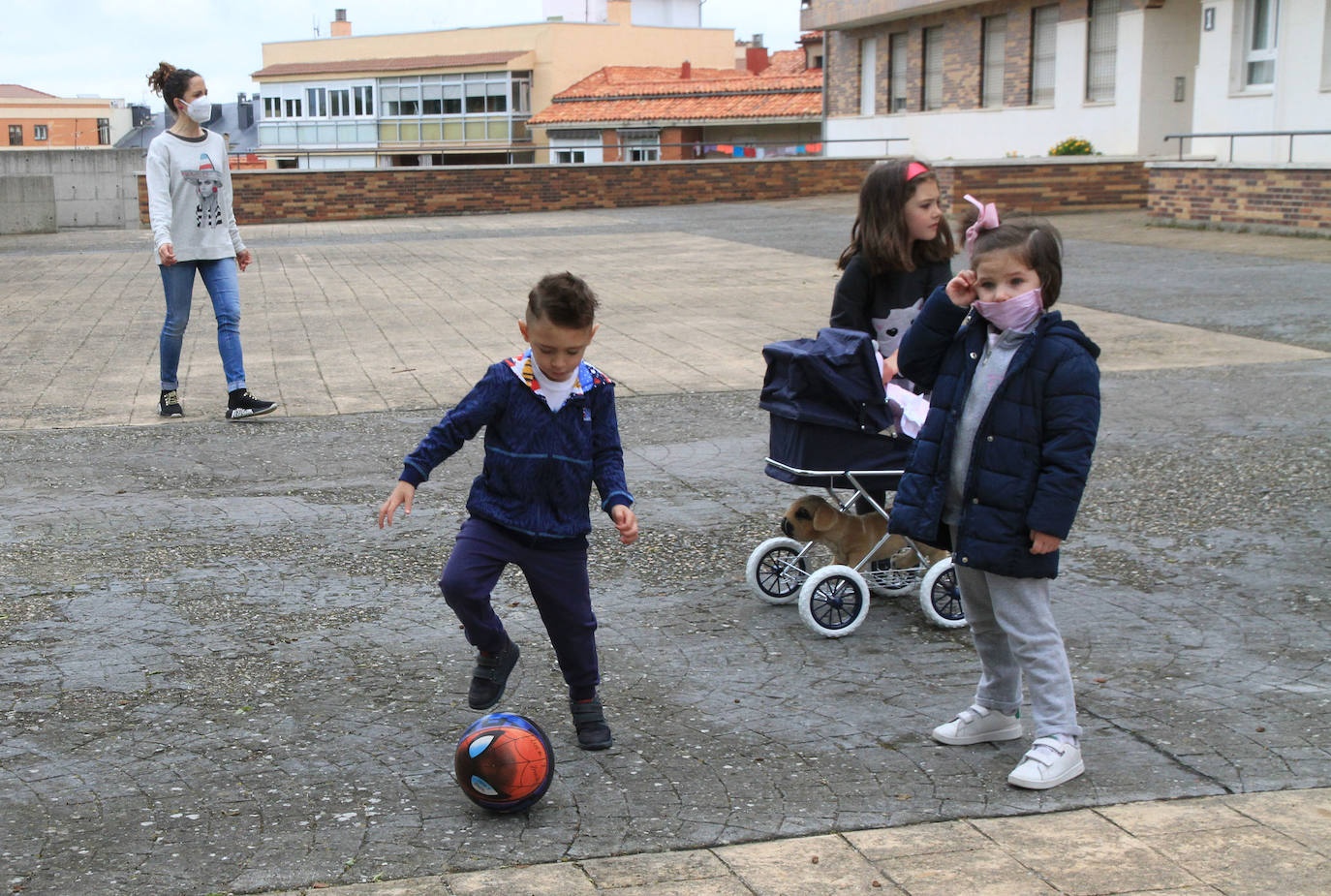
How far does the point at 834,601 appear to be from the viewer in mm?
4906

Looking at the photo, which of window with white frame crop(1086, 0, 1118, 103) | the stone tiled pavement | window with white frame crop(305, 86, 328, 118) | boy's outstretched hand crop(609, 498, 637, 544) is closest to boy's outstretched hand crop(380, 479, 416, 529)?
boy's outstretched hand crop(609, 498, 637, 544)

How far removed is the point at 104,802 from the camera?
3602 mm

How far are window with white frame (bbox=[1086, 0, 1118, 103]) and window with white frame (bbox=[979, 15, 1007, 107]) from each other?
3.43m

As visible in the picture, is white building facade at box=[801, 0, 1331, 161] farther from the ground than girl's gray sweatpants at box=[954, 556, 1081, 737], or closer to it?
farther from the ground

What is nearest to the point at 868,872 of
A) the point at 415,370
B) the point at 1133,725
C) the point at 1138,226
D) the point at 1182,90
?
the point at 1133,725

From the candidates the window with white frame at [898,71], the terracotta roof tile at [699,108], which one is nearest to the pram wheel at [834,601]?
the window with white frame at [898,71]

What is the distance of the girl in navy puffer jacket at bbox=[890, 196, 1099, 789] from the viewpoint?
3686 millimetres

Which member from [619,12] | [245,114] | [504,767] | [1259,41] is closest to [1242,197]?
[1259,41]

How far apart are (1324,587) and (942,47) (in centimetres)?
3107

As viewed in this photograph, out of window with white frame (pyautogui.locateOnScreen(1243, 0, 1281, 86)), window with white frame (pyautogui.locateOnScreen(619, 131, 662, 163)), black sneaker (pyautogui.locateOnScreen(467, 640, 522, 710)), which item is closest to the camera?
black sneaker (pyautogui.locateOnScreen(467, 640, 522, 710))

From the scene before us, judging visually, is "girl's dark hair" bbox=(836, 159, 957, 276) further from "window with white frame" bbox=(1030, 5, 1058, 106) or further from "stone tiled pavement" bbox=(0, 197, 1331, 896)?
"window with white frame" bbox=(1030, 5, 1058, 106)

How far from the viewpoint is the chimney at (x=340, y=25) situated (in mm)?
89688

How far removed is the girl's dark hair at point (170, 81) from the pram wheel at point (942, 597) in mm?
5841

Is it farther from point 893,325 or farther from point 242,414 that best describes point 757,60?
point 893,325
